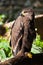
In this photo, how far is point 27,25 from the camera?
2.44 m

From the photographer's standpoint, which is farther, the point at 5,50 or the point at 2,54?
the point at 5,50

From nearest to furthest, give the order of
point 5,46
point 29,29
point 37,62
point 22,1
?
point 37,62 < point 29,29 < point 5,46 < point 22,1

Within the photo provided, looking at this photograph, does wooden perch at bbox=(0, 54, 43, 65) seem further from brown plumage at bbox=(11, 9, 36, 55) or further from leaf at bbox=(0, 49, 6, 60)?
leaf at bbox=(0, 49, 6, 60)

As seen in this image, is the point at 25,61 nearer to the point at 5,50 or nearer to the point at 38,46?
the point at 5,50

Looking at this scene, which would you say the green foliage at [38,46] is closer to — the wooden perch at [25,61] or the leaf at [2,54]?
the leaf at [2,54]

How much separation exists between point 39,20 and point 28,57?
2.10 ft

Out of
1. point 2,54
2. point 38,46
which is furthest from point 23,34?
point 38,46

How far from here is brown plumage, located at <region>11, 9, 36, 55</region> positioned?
95.1 inches

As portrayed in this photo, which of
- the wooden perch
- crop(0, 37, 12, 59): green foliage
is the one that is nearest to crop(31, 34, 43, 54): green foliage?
crop(0, 37, 12, 59): green foliage

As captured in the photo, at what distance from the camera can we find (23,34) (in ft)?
8.05

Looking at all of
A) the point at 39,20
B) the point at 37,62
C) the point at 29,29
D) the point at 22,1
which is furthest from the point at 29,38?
the point at 22,1

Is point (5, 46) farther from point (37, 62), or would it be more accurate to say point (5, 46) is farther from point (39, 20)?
point (37, 62)

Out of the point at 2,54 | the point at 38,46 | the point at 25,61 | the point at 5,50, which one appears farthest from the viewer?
the point at 38,46

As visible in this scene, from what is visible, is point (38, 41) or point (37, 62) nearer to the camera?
point (37, 62)
